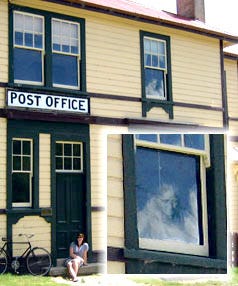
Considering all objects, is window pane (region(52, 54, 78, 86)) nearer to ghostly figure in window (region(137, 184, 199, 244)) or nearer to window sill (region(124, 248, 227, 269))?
ghostly figure in window (region(137, 184, 199, 244))

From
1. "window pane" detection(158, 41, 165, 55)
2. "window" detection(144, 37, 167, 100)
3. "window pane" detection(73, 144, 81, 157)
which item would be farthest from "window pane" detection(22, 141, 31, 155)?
"window pane" detection(158, 41, 165, 55)

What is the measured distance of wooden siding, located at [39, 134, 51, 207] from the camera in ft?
35.8

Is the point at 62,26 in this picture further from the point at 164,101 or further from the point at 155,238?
the point at 155,238

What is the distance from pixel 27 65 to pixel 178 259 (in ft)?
31.6

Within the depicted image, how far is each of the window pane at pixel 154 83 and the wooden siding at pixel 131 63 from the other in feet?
1.14

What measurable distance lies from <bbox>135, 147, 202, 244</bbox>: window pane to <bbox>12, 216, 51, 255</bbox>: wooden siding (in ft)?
28.0

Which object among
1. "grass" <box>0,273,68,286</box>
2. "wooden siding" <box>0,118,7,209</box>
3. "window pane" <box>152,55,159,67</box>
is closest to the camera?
"grass" <box>0,273,68,286</box>

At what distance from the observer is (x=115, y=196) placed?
2217 millimetres

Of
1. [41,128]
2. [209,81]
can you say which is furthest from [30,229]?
[209,81]

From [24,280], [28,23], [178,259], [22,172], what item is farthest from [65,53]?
[178,259]

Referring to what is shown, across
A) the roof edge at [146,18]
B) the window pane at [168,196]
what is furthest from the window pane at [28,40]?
the window pane at [168,196]

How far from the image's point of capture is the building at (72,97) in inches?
425

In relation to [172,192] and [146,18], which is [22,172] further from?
[172,192]

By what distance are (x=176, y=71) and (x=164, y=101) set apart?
106 cm
